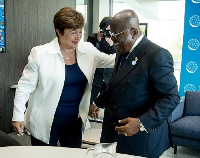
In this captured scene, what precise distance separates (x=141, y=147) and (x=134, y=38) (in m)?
0.63

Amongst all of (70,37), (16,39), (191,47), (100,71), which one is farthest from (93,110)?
(191,47)

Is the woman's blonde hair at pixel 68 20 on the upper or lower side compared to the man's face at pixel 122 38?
upper

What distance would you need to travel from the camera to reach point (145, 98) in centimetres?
157

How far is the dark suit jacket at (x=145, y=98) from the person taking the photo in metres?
1.49

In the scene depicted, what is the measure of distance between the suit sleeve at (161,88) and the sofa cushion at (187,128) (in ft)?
7.01

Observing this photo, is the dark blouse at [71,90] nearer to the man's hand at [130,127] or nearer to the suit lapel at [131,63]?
the suit lapel at [131,63]

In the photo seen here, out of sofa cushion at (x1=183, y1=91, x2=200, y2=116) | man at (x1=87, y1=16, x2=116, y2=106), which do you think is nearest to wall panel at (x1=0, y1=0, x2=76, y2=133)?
man at (x1=87, y1=16, x2=116, y2=106)

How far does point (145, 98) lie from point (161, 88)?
123mm

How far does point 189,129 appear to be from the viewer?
3471mm

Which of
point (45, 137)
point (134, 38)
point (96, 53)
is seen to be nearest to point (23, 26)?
point (96, 53)

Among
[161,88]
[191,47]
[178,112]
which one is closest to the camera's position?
[161,88]

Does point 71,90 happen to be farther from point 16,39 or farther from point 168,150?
point 16,39

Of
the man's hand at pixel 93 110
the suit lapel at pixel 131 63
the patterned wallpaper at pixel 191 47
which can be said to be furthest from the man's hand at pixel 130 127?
the patterned wallpaper at pixel 191 47

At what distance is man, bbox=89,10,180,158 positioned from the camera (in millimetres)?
1482
